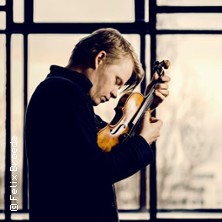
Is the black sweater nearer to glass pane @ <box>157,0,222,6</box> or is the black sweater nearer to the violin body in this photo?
the violin body

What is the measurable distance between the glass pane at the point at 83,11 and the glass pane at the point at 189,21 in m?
0.19

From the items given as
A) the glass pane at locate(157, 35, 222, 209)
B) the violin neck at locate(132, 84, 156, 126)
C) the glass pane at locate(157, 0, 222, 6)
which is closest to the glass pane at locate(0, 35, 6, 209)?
the glass pane at locate(157, 35, 222, 209)

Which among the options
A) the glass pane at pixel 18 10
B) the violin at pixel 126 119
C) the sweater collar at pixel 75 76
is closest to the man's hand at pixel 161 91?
the violin at pixel 126 119

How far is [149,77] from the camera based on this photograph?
3.37 meters

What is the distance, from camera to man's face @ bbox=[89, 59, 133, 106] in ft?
5.89

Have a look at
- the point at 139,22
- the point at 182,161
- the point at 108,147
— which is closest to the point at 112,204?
the point at 108,147

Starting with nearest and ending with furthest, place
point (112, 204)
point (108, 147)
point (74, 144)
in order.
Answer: point (74, 144) < point (112, 204) < point (108, 147)

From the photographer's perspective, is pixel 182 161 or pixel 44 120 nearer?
pixel 44 120

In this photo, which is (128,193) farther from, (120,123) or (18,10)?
(120,123)

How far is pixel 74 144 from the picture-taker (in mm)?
1583

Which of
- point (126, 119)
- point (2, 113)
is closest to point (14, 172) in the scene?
point (2, 113)

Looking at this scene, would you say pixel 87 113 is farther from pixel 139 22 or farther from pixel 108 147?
pixel 139 22

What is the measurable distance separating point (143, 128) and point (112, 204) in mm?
247

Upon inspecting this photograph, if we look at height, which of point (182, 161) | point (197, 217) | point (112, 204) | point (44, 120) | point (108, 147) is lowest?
point (197, 217)
